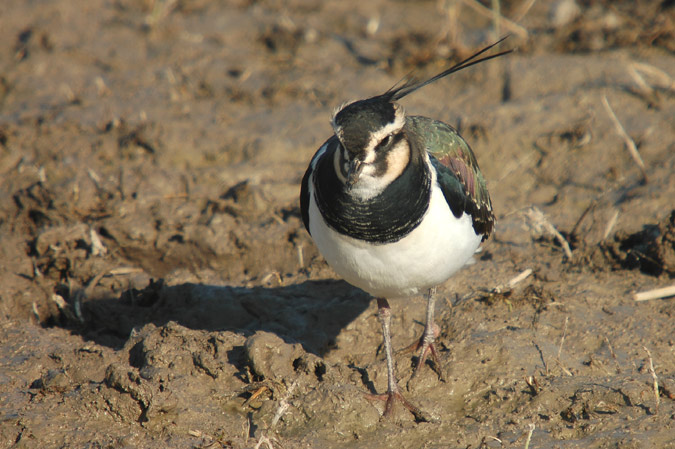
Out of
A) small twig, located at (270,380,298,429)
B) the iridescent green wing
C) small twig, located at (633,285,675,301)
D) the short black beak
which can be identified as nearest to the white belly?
the iridescent green wing

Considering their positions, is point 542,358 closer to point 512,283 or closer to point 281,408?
Result: point 512,283

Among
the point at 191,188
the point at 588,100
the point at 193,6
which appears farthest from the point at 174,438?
the point at 193,6

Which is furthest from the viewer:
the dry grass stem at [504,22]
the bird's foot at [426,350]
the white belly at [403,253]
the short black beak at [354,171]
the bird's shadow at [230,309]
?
the dry grass stem at [504,22]

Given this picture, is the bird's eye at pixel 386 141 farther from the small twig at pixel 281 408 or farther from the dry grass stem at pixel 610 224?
the dry grass stem at pixel 610 224

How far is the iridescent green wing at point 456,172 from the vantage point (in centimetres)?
442

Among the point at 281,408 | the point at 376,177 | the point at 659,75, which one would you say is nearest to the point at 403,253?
the point at 376,177

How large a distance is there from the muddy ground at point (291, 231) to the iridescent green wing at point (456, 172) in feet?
2.26

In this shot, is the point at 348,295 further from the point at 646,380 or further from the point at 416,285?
the point at 646,380

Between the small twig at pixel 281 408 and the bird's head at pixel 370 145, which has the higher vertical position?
the bird's head at pixel 370 145

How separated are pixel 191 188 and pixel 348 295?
199 centimetres

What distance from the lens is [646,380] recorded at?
432cm

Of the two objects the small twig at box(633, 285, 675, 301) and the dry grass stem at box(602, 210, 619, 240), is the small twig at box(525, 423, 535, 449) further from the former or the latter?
the dry grass stem at box(602, 210, 619, 240)

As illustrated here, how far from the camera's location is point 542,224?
5.86 m

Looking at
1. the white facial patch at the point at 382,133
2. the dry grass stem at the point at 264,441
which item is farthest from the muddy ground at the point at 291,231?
the white facial patch at the point at 382,133
